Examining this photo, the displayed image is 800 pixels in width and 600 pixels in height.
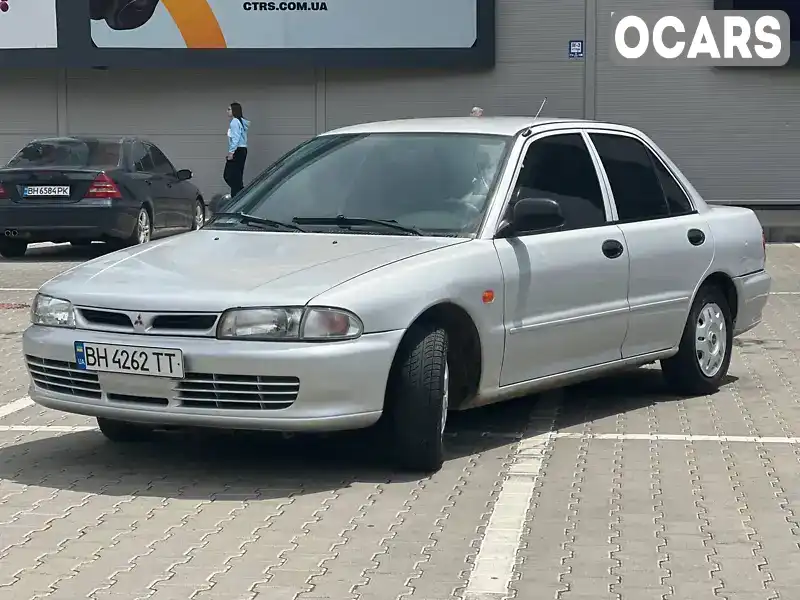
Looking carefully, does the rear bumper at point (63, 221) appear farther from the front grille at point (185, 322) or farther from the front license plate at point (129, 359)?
the front grille at point (185, 322)

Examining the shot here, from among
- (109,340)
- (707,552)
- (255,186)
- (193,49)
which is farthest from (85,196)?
(707,552)

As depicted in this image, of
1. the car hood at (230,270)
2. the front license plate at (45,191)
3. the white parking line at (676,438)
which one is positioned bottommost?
the white parking line at (676,438)

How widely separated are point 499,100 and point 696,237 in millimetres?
16311

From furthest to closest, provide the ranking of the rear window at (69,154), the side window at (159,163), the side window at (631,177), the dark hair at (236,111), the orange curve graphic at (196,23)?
1. the orange curve graphic at (196,23)
2. the dark hair at (236,111)
3. the side window at (159,163)
4. the rear window at (69,154)
5. the side window at (631,177)

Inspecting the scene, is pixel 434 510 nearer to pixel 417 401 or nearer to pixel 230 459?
pixel 417 401

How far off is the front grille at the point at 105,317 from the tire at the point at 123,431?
0.83 m

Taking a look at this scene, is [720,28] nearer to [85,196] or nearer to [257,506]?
[85,196]

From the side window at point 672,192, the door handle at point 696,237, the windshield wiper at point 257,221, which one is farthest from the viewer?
the side window at point 672,192

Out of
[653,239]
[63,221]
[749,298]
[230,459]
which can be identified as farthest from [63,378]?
[63,221]

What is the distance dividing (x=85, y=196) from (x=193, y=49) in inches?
293

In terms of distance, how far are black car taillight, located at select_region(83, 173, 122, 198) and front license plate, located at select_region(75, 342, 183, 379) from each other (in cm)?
1136

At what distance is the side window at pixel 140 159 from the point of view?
18609 mm

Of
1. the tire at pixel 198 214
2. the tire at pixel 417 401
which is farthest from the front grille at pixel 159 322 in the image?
the tire at pixel 198 214

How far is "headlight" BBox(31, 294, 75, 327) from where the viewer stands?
651 centimetres
